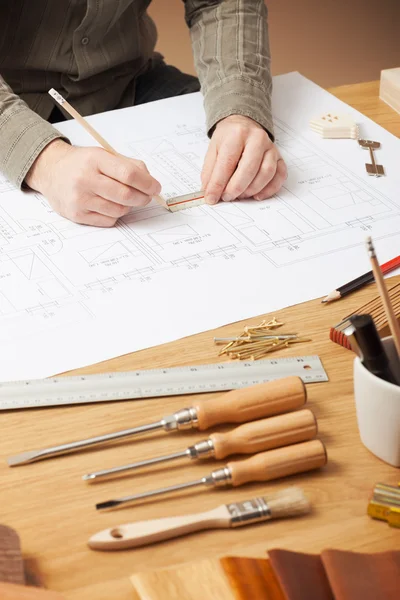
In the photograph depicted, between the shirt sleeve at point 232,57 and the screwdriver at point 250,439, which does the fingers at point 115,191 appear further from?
the screwdriver at point 250,439

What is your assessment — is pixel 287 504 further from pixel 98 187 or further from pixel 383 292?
pixel 98 187

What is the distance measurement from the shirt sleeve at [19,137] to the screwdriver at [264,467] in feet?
2.06

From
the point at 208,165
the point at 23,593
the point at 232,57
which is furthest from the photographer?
the point at 232,57

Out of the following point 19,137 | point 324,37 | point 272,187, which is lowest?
point 324,37

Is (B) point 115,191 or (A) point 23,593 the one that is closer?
(A) point 23,593

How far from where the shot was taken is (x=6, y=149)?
1.21 metres

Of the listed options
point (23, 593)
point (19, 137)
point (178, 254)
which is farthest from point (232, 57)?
point (23, 593)

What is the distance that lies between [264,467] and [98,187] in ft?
1.73

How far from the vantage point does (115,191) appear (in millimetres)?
1077

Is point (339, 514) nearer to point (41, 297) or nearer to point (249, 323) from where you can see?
point (249, 323)

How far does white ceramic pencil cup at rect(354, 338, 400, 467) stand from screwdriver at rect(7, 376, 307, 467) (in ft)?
0.19

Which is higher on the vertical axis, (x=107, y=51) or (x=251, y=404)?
(x=107, y=51)

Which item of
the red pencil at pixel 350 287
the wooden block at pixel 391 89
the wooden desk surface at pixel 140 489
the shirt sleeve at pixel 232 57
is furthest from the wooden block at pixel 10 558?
the wooden block at pixel 391 89

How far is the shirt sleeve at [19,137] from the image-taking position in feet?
3.84
